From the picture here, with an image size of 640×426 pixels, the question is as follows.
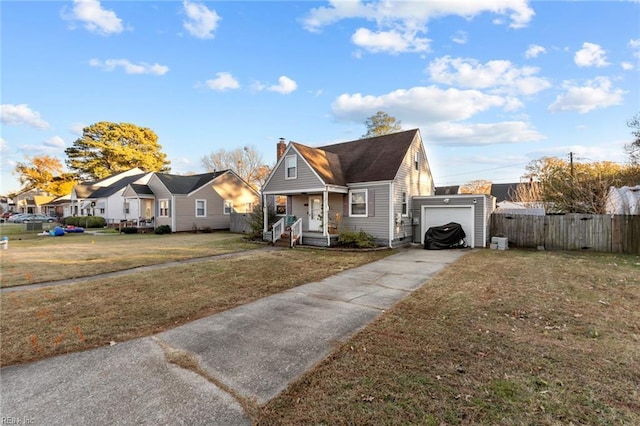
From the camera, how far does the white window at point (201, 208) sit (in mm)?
24766

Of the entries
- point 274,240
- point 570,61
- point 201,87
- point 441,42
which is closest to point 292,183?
point 274,240

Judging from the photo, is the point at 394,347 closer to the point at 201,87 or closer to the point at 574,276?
the point at 574,276

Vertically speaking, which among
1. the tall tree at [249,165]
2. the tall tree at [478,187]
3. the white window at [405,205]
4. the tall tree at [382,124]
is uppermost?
the tall tree at [382,124]

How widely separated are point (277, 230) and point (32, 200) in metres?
76.0

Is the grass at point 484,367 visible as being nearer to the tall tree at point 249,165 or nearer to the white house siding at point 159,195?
the white house siding at point 159,195

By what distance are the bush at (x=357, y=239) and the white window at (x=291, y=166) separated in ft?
14.8

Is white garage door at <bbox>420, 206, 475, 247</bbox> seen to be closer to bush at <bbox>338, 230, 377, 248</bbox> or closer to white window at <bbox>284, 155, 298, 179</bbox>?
bush at <bbox>338, 230, 377, 248</bbox>

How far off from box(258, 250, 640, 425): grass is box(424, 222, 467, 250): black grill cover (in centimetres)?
792

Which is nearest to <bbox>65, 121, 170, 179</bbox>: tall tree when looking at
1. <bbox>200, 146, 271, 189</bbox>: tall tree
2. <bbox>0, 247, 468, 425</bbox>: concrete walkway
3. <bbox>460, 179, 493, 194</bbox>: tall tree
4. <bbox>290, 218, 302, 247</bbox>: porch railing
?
<bbox>200, 146, 271, 189</bbox>: tall tree

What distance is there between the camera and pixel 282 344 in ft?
13.3

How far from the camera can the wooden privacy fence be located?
12.3m

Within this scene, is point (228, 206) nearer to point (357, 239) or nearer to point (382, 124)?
point (357, 239)

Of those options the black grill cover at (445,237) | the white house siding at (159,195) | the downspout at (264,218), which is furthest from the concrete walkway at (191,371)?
the white house siding at (159,195)

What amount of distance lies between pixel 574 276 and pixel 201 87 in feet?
65.5
